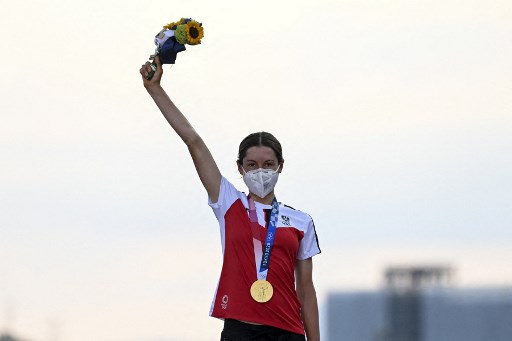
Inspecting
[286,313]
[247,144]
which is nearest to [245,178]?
[247,144]

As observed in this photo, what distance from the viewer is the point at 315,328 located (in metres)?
11.4

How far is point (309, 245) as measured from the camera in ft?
37.8

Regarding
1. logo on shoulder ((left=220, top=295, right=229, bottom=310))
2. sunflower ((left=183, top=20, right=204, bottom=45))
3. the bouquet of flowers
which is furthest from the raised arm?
logo on shoulder ((left=220, top=295, right=229, bottom=310))

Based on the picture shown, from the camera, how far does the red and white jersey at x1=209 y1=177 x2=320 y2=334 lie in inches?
432

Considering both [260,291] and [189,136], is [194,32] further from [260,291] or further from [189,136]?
[260,291]

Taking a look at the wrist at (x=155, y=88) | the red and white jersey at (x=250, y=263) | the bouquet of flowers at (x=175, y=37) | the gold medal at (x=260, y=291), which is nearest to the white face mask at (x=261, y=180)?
the red and white jersey at (x=250, y=263)

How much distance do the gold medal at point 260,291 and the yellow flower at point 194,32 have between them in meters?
1.77

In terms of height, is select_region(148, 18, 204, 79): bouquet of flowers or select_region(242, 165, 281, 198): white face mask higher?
select_region(148, 18, 204, 79): bouquet of flowers

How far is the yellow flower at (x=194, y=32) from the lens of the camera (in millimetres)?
11031

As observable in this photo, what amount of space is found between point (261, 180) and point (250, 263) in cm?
64

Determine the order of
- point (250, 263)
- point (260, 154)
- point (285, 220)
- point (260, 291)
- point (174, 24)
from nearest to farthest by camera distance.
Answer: point (260, 291) < point (250, 263) < point (174, 24) < point (260, 154) < point (285, 220)

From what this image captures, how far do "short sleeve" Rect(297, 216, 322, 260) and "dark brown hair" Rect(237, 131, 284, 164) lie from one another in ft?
1.90

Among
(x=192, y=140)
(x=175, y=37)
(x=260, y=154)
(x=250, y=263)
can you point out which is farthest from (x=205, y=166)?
(x=175, y=37)

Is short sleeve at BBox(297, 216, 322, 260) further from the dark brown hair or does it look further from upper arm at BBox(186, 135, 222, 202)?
upper arm at BBox(186, 135, 222, 202)
